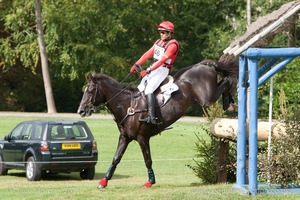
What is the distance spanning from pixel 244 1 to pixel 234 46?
48389 mm

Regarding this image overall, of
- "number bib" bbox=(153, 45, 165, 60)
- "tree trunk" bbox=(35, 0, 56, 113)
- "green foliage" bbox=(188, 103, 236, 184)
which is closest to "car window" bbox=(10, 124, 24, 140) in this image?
"green foliage" bbox=(188, 103, 236, 184)

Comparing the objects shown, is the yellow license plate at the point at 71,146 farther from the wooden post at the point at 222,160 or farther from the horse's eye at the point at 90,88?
the horse's eye at the point at 90,88

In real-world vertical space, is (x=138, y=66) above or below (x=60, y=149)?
above

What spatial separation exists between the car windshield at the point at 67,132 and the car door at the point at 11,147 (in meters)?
1.48

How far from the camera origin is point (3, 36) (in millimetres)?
63625

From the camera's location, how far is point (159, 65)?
16.2 m

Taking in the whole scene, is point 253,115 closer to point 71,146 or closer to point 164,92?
point 164,92

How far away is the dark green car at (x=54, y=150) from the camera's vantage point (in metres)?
24.2

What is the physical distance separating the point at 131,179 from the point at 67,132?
7.27ft

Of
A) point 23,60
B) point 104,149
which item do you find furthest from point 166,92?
point 23,60

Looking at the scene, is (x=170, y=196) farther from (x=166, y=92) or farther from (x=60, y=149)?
(x=60, y=149)

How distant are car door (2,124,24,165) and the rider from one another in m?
10.2

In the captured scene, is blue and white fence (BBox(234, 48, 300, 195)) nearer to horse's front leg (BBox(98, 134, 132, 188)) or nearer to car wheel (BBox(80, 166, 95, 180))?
horse's front leg (BBox(98, 134, 132, 188))

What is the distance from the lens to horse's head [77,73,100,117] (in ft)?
53.6
